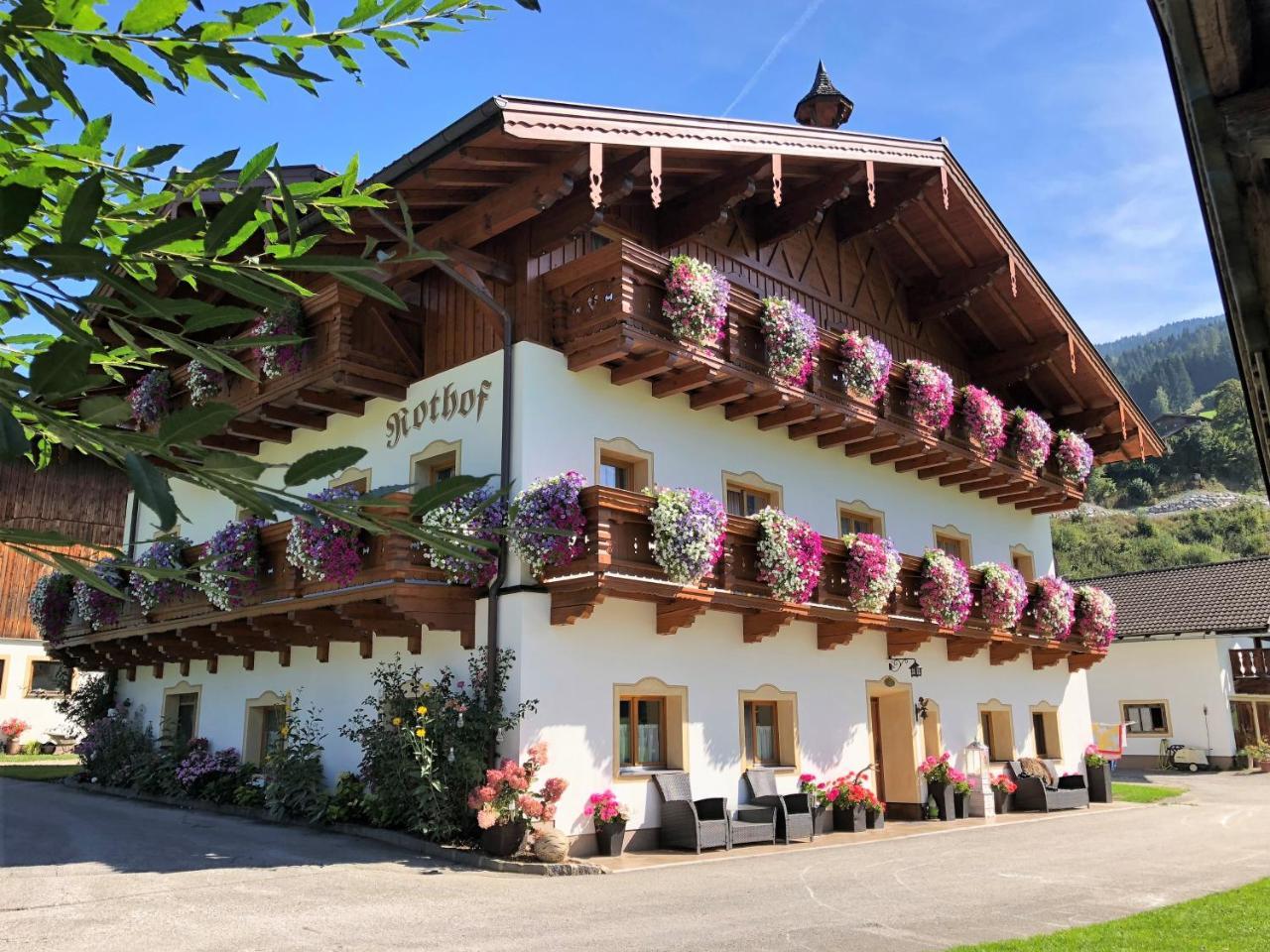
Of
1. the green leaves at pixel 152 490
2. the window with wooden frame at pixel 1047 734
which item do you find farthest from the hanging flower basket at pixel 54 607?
the green leaves at pixel 152 490

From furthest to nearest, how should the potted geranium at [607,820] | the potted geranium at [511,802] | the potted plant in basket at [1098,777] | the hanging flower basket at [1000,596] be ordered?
the potted plant in basket at [1098,777] → the hanging flower basket at [1000,596] → the potted geranium at [607,820] → the potted geranium at [511,802]

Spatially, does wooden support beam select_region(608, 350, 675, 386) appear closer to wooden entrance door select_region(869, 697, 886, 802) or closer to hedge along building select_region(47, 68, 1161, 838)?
hedge along building select_region(47, 68, 1161, 838)

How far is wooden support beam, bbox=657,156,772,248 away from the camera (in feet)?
47.1

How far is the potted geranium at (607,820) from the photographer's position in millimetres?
12156

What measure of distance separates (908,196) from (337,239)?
9.19m

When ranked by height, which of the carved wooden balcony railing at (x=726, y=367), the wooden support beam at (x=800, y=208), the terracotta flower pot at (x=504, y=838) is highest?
the wooden support beam at (x=800, y=208)

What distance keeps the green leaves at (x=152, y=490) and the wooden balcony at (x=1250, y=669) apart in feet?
115

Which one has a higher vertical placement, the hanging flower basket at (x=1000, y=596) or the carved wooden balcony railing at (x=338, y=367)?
the carved wooden balcony railing at (x=338, y=367)

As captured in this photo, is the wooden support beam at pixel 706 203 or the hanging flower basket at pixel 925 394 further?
the hanging flower basket at pixel 925 394

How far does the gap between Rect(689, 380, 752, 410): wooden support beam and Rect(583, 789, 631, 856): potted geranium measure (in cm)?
538

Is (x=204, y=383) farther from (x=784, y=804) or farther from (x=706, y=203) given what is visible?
(x=784, y=804)

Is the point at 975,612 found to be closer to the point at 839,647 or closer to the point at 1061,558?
the point at 839,647

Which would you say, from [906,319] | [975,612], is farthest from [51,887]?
[906,319]

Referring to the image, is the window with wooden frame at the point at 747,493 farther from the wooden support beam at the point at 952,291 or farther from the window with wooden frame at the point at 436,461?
the wooden support beam at the point at 952,291
